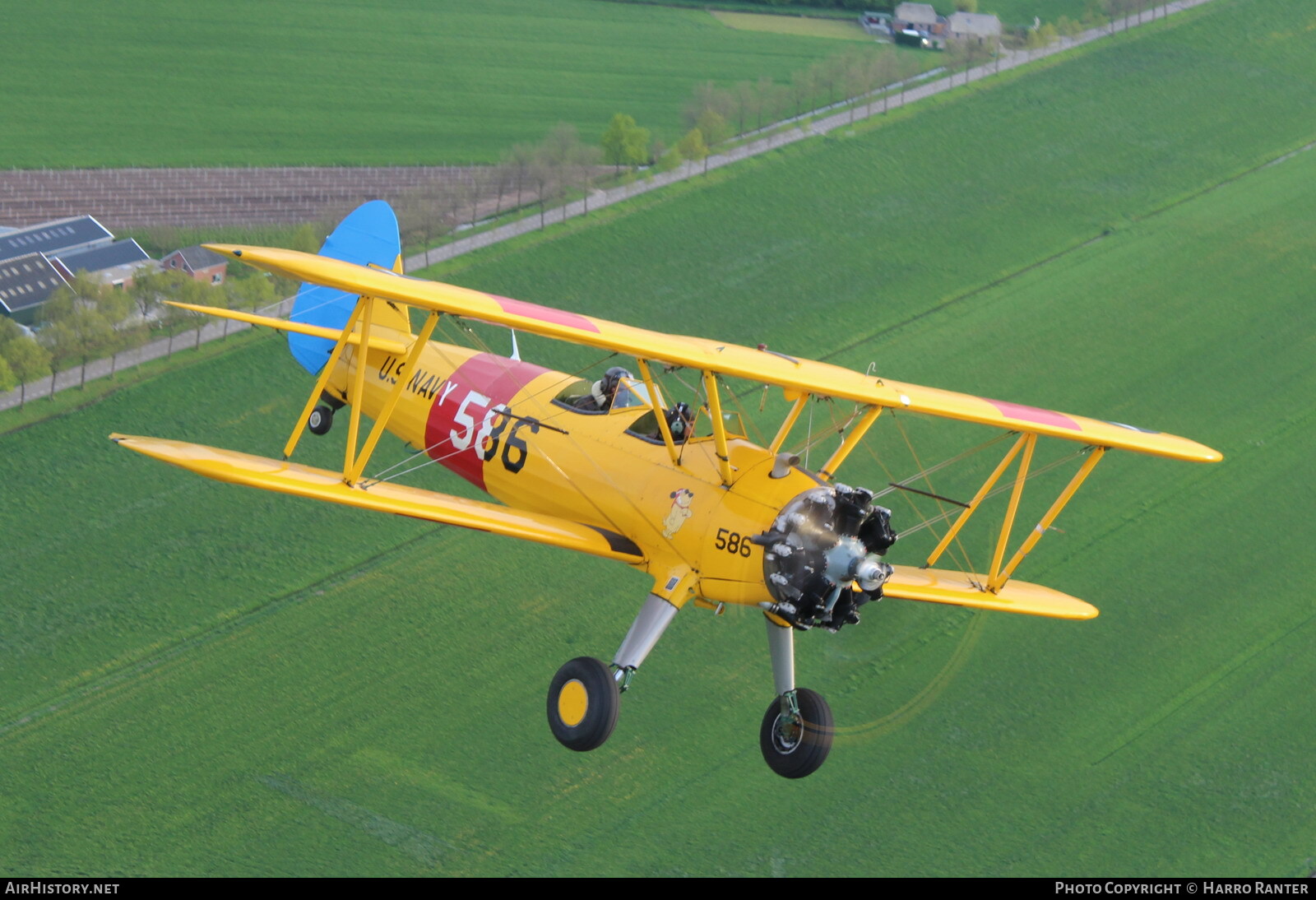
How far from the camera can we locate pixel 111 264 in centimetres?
5384

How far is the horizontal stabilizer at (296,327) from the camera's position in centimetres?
2822

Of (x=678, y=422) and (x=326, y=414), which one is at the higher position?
(x=678, y=422)

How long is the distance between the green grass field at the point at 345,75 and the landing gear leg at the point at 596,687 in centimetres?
4357

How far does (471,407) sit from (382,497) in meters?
4.60

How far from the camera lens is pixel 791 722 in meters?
26.3

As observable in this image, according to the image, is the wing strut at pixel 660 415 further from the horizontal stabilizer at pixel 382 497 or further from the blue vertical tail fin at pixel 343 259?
the blue vertical tail fin at pixel 343 259

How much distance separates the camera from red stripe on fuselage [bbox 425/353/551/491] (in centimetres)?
2978

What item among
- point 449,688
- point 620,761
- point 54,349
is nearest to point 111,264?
point 54,349

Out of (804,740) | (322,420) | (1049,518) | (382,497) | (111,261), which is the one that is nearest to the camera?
(382,497)

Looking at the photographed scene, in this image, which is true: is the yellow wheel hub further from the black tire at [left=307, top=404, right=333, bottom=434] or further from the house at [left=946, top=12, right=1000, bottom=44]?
the house at [left=946, top=12, right=1000, bottom=44]

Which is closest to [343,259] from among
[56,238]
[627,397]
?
[627,397]

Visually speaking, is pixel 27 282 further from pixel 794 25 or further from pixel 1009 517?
pixel 794 25

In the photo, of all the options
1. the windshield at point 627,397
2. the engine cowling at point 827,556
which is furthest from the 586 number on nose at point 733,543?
the windshield at point 627,397

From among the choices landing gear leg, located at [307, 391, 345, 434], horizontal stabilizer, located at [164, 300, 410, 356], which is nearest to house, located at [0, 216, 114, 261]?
landing gear leg, located at [307, 391, 345, 434]
